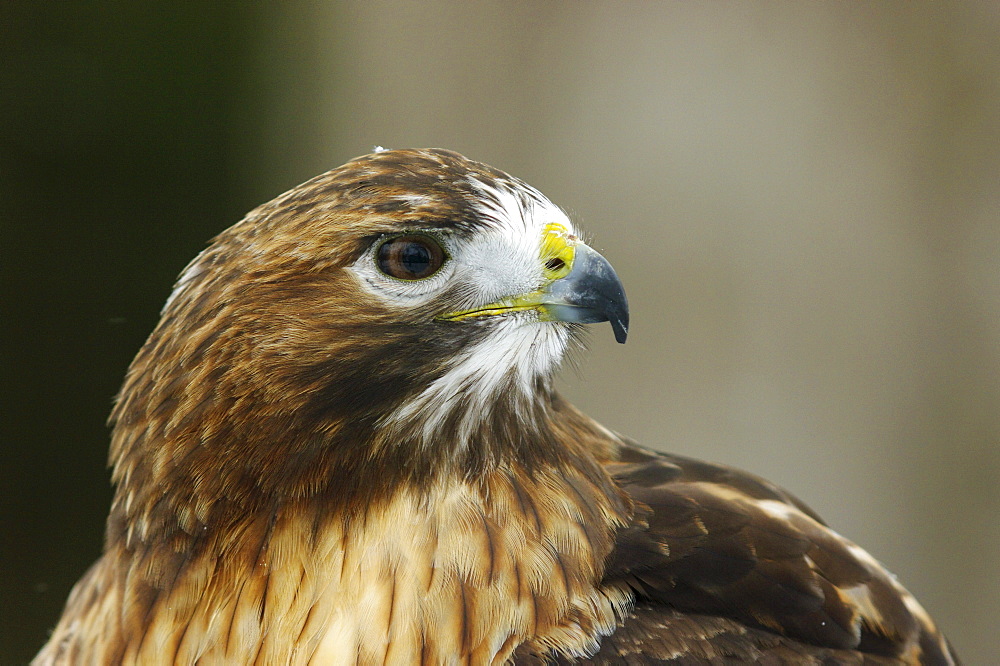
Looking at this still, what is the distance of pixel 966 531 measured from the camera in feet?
15.0

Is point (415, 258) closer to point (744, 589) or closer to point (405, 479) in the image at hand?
point (405, 479)

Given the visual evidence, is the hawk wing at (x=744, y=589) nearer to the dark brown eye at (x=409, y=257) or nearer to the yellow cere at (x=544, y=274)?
the yellow cere at (x=544, y=274)

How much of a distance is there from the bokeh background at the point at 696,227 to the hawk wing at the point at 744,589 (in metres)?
3.11

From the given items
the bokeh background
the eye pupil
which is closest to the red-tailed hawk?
the eye pupil

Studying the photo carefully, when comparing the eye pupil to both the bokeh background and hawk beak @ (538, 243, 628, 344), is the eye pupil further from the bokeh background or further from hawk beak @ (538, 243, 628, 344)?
the bokeh background

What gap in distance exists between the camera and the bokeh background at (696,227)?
4523 millimetres

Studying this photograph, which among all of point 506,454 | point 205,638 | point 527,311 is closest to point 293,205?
point 527,311

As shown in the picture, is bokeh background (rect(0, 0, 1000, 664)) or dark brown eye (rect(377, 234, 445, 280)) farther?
bokeh background (rect(0, 0, 1000, 664))

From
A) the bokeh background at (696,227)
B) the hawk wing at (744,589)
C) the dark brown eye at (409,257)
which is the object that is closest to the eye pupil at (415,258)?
the dark brown eye at (409,257)

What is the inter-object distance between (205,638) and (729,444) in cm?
364

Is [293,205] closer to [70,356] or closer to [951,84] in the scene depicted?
[70,356]

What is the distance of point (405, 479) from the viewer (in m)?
1.57

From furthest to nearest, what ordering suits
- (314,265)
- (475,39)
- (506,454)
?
1. (475,39)
2. (506,454)
3. (314,265)

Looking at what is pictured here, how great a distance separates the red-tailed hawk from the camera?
148 centimetres
